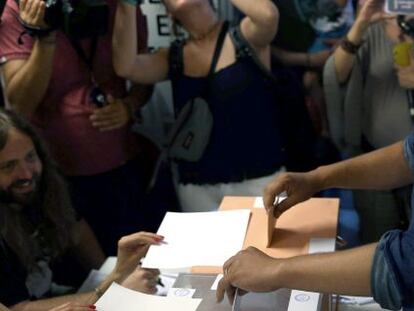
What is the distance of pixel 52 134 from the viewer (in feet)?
6.66

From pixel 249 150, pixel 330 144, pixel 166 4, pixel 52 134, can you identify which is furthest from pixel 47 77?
pixel 330 144

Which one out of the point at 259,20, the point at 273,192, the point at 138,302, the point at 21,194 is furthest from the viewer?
the point at 259,20

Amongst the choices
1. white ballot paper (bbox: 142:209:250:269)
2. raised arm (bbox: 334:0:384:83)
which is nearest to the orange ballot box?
white ballot paper (bbox: 142:209:250:269)

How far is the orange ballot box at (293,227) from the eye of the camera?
1377mm

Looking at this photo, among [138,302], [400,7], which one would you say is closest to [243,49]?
[400,7]

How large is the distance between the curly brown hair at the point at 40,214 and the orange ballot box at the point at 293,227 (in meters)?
0.51

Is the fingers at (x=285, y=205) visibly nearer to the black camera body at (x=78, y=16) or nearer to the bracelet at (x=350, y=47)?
the bracelet at (x=350, y=47)

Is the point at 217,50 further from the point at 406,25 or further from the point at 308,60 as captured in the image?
the point at 406,25

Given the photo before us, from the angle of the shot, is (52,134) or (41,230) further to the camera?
(52,134)

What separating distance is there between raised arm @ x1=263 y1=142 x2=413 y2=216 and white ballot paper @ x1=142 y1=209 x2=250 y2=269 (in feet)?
0.33

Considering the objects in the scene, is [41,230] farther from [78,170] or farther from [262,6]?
[262,6]

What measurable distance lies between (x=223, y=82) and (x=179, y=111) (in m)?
0.19

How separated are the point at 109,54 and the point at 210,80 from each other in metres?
0.33

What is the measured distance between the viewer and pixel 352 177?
1.45m
